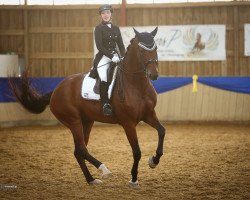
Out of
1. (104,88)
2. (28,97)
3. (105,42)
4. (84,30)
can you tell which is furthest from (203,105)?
(104,88)

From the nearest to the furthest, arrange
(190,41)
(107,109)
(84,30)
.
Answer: (107,109)
(190,41)
(84,30)

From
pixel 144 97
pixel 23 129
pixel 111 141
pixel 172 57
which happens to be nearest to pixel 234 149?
pixel 111 141

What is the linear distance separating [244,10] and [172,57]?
2.92 metres

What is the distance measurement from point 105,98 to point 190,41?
1010 cm

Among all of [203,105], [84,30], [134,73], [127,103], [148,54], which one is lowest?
[203,105]

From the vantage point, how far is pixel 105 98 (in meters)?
5.87

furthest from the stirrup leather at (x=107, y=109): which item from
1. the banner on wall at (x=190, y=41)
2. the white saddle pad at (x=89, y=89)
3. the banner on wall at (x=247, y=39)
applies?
the banner on wall at (x=247, y=39)

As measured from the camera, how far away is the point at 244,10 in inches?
608

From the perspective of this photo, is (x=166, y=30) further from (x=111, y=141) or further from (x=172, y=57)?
(x=111, y=141)

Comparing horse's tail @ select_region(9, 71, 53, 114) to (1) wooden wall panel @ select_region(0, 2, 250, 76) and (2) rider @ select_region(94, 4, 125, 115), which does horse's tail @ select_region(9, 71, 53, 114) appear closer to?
(2) rider @ select_region(94, 4, 125, 115)

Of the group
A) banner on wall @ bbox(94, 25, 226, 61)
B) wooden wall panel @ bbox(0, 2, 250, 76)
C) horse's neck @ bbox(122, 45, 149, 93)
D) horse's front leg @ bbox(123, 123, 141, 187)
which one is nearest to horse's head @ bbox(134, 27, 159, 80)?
horse's neck @ bbox(122, 45, 149, 93)

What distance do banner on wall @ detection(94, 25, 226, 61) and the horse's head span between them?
33.1 feet

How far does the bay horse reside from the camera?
5.39 m

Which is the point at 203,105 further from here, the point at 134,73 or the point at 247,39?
the point at 134,73
